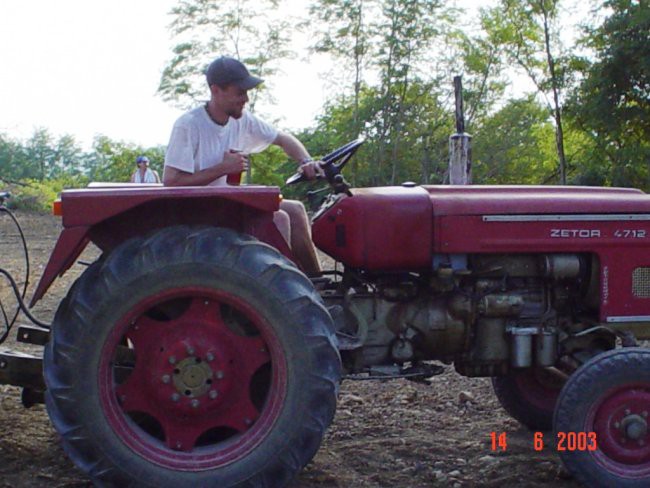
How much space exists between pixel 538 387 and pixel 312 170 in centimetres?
166

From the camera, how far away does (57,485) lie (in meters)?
3.78

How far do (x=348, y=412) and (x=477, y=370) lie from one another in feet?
3.45

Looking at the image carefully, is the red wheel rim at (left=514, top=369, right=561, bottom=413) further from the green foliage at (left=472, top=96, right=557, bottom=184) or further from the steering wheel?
the green foliage at (left=472, top=96, right=557, bottom=184)

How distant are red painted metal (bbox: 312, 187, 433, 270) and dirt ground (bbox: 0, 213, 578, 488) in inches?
36.3

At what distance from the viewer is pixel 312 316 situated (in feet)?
11.4

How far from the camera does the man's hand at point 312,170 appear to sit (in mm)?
4145

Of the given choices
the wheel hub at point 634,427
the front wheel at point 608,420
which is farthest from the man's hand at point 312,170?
the wheel hub at point 634,427

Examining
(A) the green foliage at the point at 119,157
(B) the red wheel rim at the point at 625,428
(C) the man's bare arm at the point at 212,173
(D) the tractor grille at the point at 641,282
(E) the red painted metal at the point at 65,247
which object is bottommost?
(B) the red wheel rim at the point at 625,428

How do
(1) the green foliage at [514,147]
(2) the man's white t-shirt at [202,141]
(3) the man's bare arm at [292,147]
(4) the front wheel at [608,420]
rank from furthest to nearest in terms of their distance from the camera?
(1) the green foliage at [514,147] < (3) the man's bare arm at [292,147] < (2) the man's white t-shirt at [202,141] < (4) the front wheel at [608,420]

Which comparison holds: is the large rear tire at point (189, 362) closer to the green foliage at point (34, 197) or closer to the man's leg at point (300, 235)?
the man's leg at point (300, 235)

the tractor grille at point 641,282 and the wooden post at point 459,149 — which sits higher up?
the wooden post at point 459,149

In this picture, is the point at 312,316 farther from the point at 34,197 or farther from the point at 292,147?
the point at 34,197

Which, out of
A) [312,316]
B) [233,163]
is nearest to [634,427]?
[312,316]

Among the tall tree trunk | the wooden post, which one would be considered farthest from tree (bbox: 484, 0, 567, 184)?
the wooden post
